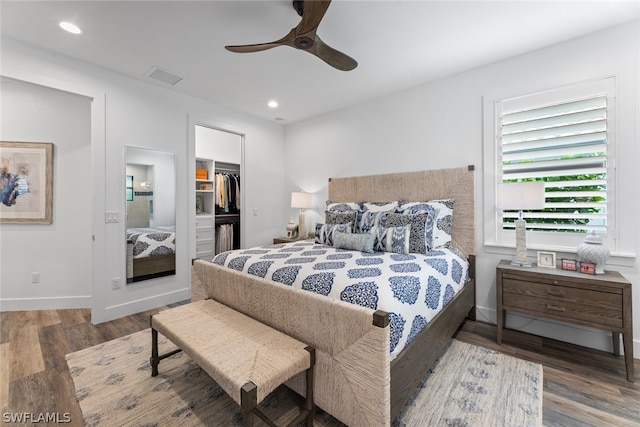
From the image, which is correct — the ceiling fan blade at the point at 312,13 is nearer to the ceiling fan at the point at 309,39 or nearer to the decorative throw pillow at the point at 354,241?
the ceiling fan at the point at 309,39

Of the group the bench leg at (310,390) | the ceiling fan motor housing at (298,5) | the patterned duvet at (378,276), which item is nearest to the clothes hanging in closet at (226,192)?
the patterned duvet at (378,276)

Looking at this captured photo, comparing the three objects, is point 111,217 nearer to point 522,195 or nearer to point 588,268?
point 522,195

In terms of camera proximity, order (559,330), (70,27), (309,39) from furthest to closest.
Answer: (559,330) < (70,27) < (309,39)

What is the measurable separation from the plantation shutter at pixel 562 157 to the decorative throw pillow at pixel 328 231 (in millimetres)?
1598

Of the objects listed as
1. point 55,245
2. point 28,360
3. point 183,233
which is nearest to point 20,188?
point 55,245

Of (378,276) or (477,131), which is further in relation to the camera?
(477,131)

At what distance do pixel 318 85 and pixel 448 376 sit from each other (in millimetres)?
3146

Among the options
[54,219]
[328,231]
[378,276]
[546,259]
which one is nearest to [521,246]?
[546,259]

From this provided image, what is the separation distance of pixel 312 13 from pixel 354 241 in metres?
1.80

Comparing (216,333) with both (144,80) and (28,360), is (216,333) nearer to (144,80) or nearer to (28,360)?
(28,360)

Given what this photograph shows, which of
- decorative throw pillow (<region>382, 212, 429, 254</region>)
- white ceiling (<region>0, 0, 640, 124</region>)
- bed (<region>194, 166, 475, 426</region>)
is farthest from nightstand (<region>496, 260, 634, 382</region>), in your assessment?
white ceiling (<region>0, 0, 640, 124</region>)

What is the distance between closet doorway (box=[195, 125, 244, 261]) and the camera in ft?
15.9

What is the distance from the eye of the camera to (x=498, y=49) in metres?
2.54

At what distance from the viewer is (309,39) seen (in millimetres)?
1872
